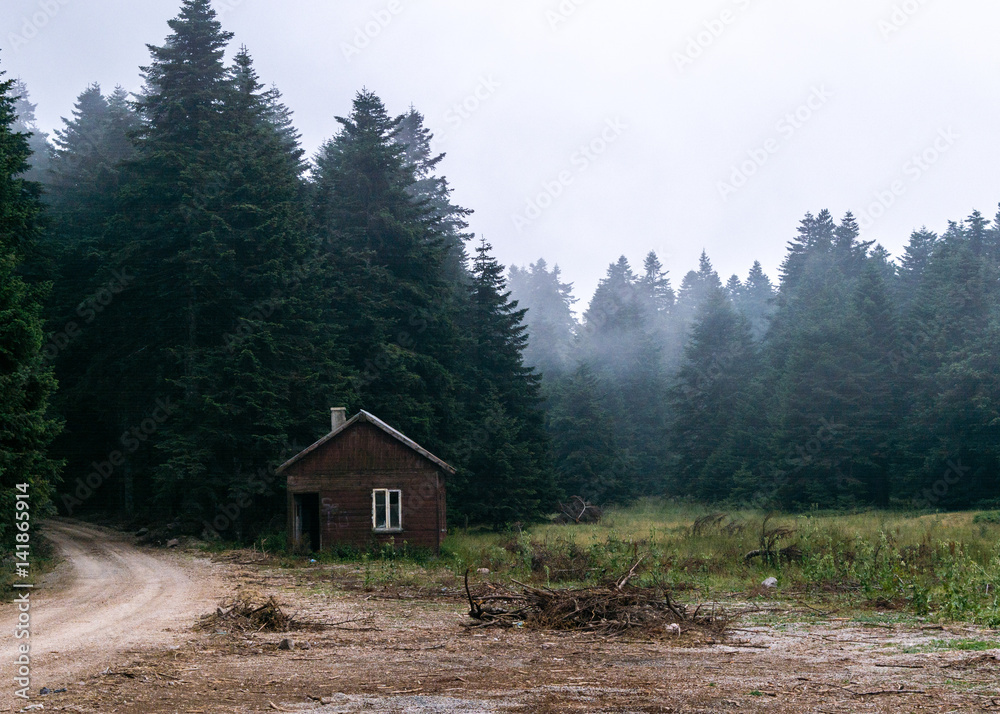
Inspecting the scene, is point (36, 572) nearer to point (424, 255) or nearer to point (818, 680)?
point (818, 680)

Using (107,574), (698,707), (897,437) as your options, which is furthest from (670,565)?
(897,437)

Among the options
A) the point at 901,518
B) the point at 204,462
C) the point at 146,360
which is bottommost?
the point at 901,518

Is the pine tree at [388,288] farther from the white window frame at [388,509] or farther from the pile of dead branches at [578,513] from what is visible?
the white window frame at [388,509]

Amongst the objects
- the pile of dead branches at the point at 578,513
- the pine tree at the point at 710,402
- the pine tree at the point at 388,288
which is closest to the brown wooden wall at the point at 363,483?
the pine tree at the point at 388,288

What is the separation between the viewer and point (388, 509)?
27.1 m

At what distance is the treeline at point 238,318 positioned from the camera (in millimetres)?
31922

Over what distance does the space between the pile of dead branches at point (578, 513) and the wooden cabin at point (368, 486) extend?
17.7m

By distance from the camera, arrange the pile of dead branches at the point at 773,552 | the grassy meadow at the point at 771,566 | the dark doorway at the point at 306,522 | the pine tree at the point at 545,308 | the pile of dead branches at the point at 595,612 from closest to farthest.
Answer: the pile of dead branches at the point at 595,612
the grassy meadow at the point at 771,566
the pile of dead branches at the point at 773,552
the dark doorway at the point at 306,522
the pine tree at the point at 545,308

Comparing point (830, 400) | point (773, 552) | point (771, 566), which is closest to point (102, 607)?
point (771, 566)

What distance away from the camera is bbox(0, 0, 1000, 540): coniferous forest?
31703mm

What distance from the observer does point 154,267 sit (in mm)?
34844

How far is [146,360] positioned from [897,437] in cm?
4108

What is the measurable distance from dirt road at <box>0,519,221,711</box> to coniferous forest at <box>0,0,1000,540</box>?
8.26 feet

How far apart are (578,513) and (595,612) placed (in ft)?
103
